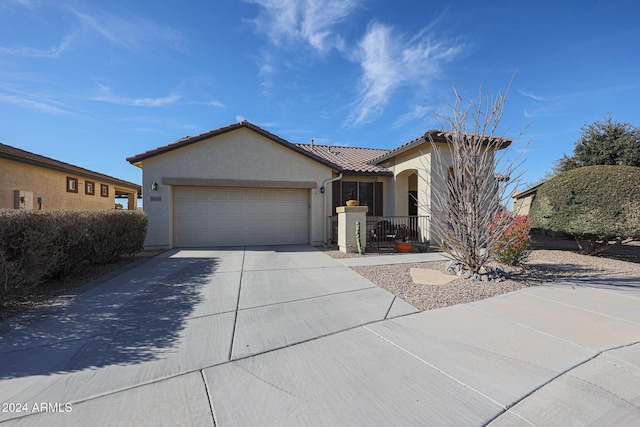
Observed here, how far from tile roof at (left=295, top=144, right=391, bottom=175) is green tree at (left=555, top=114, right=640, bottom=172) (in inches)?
409

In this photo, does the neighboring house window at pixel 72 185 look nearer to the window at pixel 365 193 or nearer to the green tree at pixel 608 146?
the window at pixel 365 193

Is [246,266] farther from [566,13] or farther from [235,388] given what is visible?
[566,13]

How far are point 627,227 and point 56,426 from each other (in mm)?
12943

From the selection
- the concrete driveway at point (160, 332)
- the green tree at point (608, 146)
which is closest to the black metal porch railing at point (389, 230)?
the concrete driveway at point (160, 332)

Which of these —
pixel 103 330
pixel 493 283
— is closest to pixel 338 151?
pixel 493 283

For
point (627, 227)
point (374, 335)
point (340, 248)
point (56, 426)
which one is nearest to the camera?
point (56, 426)

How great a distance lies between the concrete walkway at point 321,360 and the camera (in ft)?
7.13

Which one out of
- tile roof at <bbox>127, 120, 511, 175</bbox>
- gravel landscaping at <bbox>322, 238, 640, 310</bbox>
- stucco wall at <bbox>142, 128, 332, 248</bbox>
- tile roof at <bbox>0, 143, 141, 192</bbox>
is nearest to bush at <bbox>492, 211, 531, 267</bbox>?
gravel landscaping at <bbox>322, 238, 640, 310</bbox>

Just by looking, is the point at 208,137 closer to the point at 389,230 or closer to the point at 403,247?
the point at 389,230

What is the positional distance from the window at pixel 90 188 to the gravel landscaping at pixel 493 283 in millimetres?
16468

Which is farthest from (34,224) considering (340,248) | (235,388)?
(340,248)

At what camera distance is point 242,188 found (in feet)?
37.2

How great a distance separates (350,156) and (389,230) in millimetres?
6348

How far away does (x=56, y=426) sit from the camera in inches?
79.2
